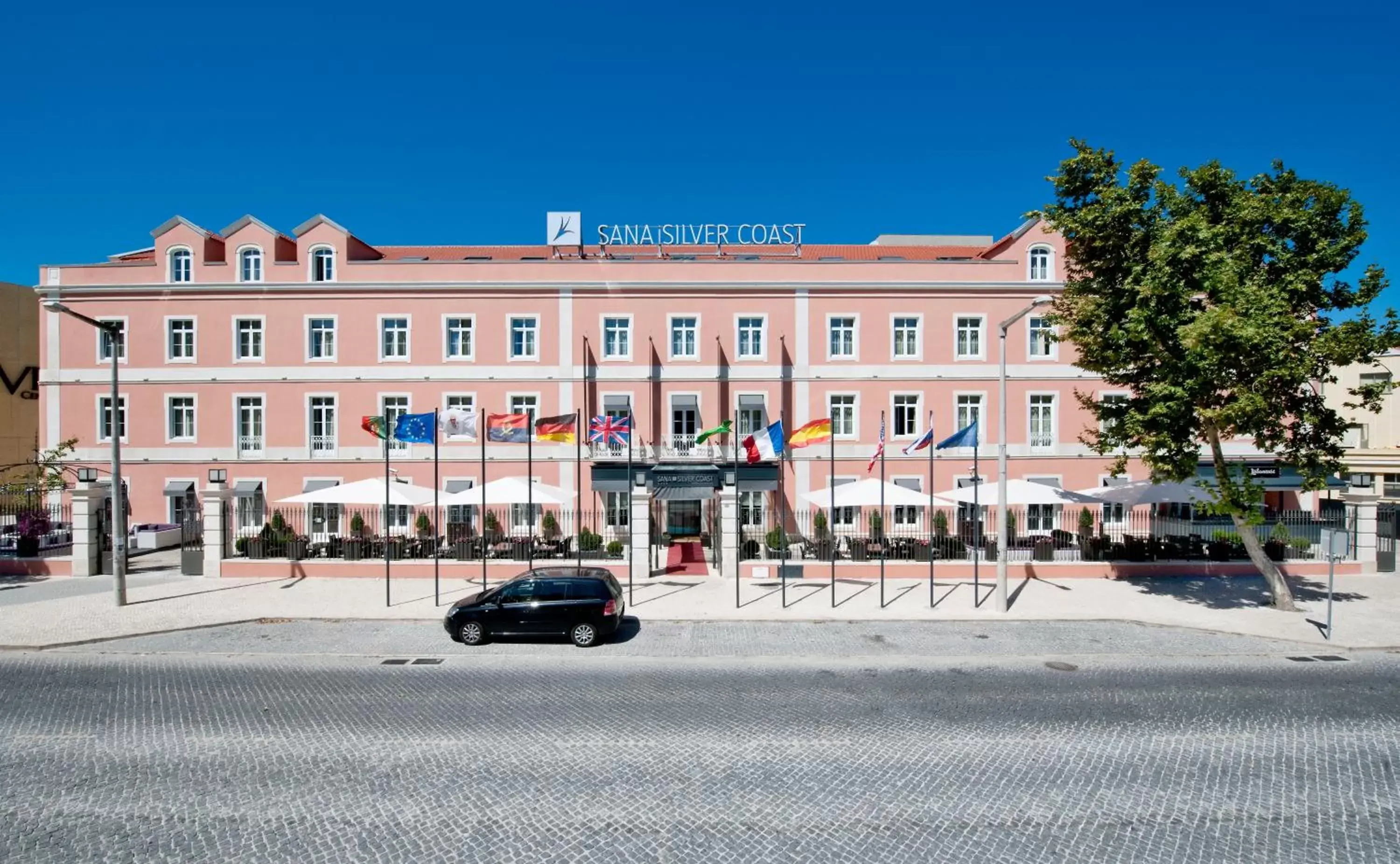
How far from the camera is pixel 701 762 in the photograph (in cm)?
907

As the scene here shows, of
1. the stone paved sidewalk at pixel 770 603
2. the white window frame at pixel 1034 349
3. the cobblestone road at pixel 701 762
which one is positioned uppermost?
the white window frame at pixel 1034 349

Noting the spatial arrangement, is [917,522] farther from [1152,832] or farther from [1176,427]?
[1152,832]

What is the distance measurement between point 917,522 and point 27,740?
26678mm

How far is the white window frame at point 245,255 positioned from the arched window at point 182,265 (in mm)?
2109

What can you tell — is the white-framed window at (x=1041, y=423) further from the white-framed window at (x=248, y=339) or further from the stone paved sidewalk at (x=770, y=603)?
the white-framed window at (x=248, y=339)

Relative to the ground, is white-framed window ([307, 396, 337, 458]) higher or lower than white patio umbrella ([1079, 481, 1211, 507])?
higher

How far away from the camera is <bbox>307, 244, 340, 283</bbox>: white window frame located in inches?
1156

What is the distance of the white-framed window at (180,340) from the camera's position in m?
29.5

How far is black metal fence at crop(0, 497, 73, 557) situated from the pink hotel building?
236 inches

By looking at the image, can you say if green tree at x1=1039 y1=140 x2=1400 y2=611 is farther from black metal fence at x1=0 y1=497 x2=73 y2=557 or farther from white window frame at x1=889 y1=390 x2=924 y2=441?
black metal fence at x1=0 y1=497 x2=73 y2=557

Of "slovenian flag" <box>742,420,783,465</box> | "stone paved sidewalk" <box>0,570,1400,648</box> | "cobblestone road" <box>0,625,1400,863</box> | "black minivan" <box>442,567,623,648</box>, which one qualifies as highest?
"slovenian flag" <box>742,420,783,465</box>

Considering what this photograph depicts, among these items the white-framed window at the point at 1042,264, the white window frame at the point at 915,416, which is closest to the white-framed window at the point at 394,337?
the white window frame at the point at 915,416

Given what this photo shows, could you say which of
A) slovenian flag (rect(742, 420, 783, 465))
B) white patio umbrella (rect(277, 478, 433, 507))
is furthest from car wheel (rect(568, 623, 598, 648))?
white patio umbrella (rect(277, 478, 433, 507))

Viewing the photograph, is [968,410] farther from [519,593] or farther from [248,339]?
[248,339]
